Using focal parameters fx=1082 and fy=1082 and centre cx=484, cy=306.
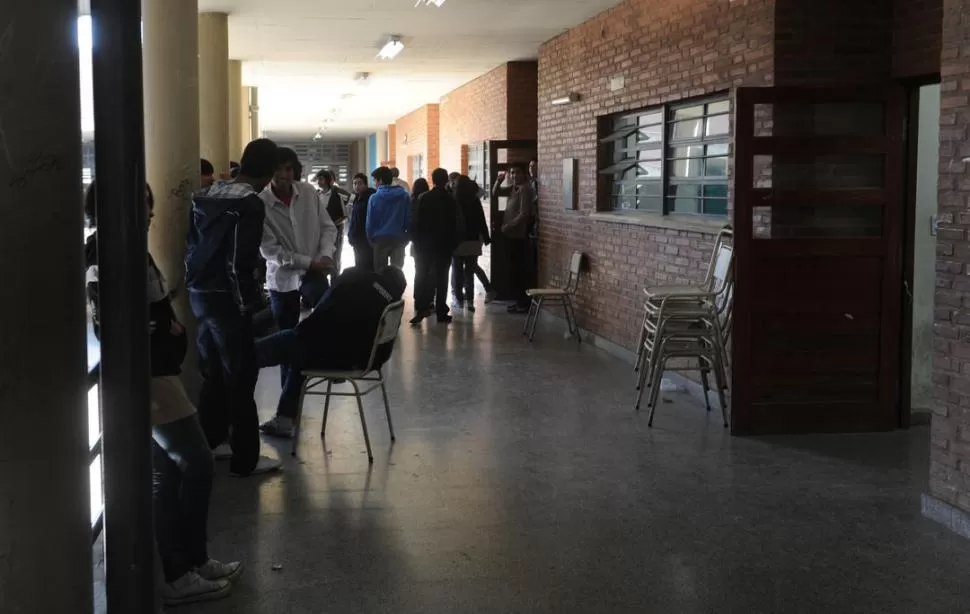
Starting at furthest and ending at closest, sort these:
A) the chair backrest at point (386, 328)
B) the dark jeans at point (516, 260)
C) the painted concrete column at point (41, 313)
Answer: the dark jeans at point (516, 260) → the chair backrest at point (386, 328) → the painted concrete column at point (41, 313)

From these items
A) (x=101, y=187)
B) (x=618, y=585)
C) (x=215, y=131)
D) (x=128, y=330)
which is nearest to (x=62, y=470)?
(x=128, y=330)

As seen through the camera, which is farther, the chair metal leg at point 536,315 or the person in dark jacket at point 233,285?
the chair metal leg at point 536,315

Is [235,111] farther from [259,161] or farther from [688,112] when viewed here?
[259,161]

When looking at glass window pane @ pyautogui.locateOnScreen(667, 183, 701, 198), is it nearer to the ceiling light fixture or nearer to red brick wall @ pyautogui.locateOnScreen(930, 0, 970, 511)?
red brick wall @ pyautogui.locateOnScreen(930, 0, 970, 511)

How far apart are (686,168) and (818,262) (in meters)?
2.29

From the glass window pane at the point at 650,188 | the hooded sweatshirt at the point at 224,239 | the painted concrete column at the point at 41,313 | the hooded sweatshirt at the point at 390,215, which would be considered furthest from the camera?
the hooded sweatshirt at the point at 390,215

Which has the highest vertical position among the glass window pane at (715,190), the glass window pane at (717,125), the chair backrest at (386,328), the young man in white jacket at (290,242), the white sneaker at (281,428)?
the glass window pane at (717,125)

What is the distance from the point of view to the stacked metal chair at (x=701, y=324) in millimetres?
6340

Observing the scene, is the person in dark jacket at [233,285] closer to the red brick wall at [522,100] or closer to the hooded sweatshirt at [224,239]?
the hooded sweatshirt at [224,239]

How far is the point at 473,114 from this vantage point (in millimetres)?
15414

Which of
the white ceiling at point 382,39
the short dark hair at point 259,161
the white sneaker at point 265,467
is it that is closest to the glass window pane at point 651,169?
the white ceiling at point 382,39

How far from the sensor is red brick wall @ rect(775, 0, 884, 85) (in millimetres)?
6121

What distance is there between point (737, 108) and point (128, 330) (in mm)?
3858

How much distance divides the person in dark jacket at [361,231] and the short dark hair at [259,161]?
20.7 ft
